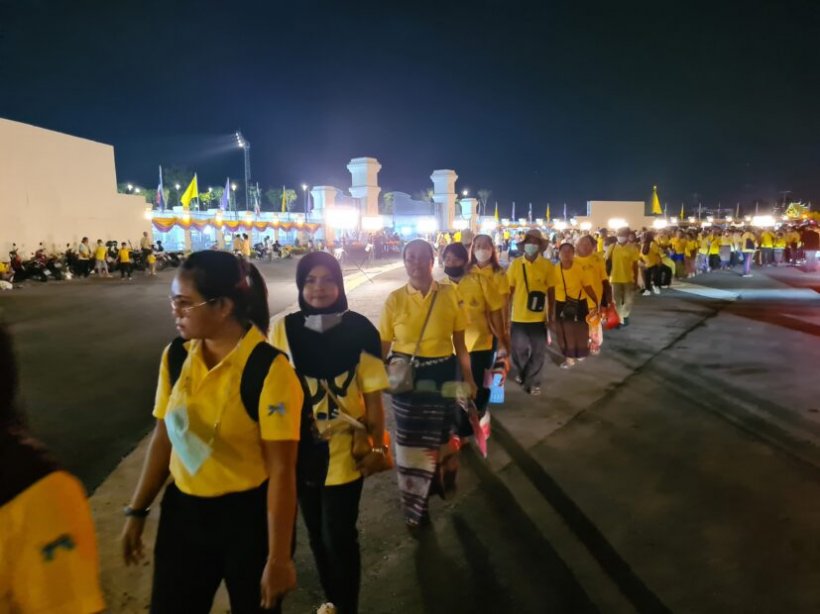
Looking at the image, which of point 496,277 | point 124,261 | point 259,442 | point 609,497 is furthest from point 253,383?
point 124,261

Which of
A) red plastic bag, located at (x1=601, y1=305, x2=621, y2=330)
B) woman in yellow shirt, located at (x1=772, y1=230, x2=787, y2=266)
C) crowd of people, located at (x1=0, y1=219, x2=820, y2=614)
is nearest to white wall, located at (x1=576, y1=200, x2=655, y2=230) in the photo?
woman in yellow shirt, located at (x1=772, y1=230, x2=787, y2=266)

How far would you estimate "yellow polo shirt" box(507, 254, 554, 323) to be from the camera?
673cm

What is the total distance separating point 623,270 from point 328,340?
9527 millimetres

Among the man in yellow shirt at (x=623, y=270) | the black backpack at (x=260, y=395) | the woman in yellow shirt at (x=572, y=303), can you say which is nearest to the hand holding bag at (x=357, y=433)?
the black backpack at (x=260, y=395)

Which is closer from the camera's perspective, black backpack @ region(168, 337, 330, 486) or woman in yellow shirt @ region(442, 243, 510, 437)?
black backpack @ region(168, 337, 330, 486)

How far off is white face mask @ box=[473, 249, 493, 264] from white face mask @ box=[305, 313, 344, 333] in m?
3.34

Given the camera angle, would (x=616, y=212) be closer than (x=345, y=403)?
No

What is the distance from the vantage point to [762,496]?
4297 millimetres

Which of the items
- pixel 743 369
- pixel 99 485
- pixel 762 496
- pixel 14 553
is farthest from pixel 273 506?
pixel 743 369

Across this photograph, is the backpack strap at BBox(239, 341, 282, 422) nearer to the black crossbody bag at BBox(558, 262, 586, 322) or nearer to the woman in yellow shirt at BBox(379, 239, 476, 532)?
the woman in yellow shirt at BBox(379, 239, 476, 532)

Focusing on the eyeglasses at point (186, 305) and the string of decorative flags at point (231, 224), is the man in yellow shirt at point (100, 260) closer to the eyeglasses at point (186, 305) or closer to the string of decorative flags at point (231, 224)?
the string of decorative flags at point (231, 224)

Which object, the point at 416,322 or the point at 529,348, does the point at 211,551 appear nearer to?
the point at 416,322

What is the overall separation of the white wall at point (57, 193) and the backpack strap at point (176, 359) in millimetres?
23899

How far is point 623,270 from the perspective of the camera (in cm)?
1134
